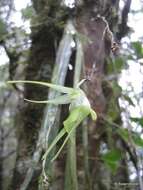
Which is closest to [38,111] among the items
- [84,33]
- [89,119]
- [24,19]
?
[89,119]

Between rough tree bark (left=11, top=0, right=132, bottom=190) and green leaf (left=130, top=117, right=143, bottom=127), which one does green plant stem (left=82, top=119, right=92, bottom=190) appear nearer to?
rough tree bark (left=11, top=0, right=132, bottom=190)

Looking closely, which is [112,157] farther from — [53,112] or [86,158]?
[53,112]

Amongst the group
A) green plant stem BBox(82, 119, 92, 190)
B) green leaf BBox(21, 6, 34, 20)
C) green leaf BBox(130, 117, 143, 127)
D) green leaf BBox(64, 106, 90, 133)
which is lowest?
green leaf BBox(64, 106, 90, 133)

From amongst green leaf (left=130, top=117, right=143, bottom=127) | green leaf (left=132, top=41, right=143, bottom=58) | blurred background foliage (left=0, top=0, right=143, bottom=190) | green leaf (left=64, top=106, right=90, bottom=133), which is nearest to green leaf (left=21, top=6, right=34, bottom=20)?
blurred background foliage (left=0, top=0, right=143, bottom=190)

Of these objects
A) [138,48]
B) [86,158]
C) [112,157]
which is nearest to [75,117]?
[86,158]

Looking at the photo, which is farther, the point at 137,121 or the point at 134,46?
the point at 134,46

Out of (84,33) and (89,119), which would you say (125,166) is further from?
(84,33)
